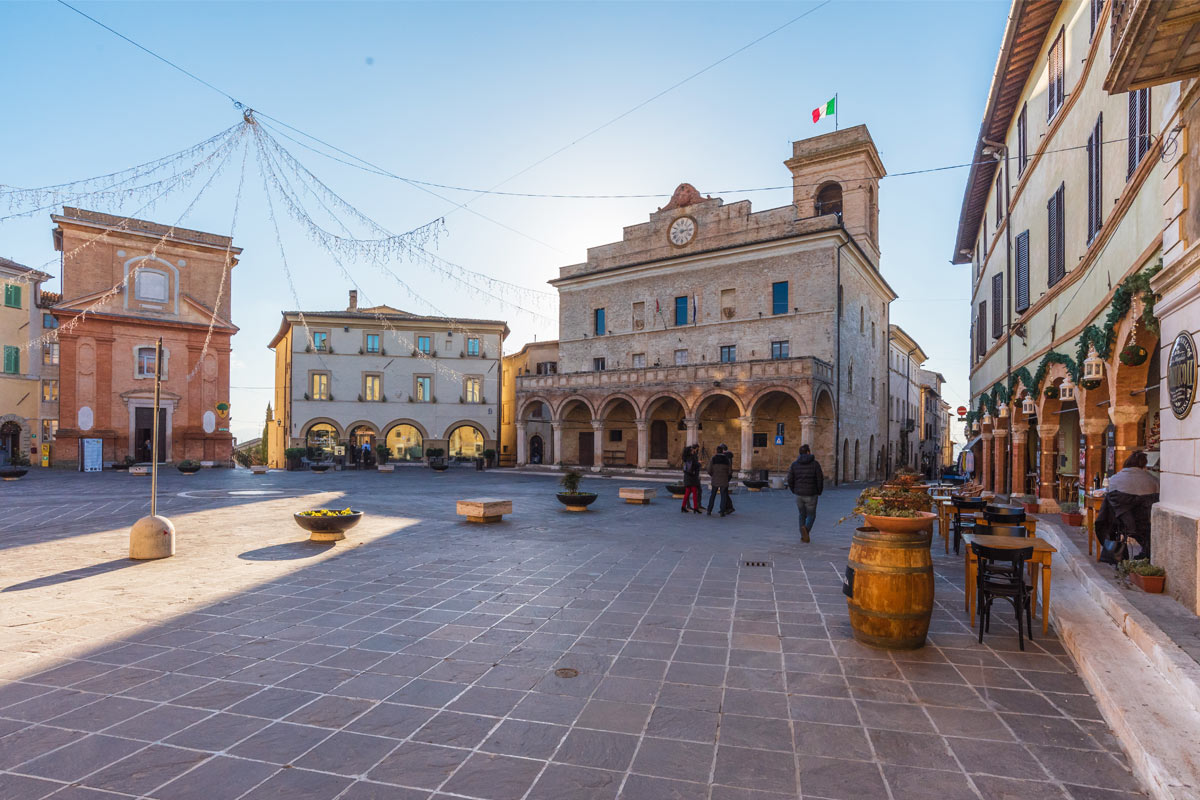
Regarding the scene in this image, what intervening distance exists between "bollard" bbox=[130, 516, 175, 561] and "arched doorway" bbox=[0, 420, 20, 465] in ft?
103

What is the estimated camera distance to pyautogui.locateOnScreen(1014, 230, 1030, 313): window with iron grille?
14508mm

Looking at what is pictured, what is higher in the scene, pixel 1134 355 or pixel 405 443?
pixel 1134 355

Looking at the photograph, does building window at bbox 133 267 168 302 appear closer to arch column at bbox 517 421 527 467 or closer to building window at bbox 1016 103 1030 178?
arch column at bbox 517 421 527 467

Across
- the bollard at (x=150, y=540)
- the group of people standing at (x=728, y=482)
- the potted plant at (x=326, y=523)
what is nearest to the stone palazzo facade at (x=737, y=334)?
the group of people standing at (x=728, y=482)

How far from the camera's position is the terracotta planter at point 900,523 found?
4723mm

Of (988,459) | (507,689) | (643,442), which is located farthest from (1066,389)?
(643,442)

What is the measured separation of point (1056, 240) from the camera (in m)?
12.2

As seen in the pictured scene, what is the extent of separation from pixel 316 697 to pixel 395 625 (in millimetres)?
1574

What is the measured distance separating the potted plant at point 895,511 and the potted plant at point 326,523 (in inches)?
300

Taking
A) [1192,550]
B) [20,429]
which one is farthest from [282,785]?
[20,429]

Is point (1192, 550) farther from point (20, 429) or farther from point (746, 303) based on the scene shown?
point (20, 429)

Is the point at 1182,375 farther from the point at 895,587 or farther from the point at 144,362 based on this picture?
the point at 144,362

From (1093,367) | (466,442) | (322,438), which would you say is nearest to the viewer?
(1093,367)

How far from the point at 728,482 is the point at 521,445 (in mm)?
23219
